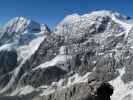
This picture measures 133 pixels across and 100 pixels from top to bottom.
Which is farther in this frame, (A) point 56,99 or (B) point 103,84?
(A) point 56,99

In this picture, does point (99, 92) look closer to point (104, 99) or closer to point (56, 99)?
point (104, 99)

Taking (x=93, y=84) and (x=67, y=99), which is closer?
(x=93, y=84)

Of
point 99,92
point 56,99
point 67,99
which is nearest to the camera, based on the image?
point 99,92

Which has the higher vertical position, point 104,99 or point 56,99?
point 56,99

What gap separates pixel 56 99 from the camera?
140 m

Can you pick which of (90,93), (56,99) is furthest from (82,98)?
(56,99)

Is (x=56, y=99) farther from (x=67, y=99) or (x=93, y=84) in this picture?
(x=93, y=84)

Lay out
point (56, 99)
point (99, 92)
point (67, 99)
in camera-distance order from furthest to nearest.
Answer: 1. point (56, 99)
2. point (67, 99)
3. point (99, 92)

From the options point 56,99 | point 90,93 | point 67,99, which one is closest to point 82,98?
point 90,93

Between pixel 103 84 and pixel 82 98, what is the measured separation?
471 cm

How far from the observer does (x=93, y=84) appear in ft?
230

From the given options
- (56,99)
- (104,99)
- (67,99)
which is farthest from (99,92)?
(56,99)

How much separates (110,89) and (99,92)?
2570 mm

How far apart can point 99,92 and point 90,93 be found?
1.67m
